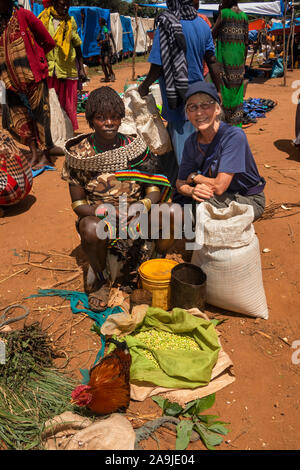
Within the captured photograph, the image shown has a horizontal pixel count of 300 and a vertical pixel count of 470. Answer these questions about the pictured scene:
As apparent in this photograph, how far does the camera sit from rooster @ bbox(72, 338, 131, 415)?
172cm

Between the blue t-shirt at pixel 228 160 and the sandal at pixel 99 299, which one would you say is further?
the sandal at pixel 99 299

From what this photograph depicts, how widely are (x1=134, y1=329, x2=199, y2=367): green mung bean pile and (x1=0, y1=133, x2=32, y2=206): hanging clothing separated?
2547mm

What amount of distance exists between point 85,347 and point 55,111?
4899mm

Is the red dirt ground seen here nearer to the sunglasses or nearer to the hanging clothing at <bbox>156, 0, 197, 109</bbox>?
the sunglasses

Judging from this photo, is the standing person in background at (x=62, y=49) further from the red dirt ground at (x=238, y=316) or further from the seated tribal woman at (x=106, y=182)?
the seated tribal woman at (x=106, y=182)

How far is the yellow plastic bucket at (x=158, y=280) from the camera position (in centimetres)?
252

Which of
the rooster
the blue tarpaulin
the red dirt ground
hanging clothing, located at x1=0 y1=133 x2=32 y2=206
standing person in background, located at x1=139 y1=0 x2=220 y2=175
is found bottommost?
the red dirt ground

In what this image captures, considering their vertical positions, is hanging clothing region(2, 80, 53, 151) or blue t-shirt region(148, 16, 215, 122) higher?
blue t-shirt region(148, 16, 215, 122)

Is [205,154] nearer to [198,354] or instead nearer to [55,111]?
[198,354]

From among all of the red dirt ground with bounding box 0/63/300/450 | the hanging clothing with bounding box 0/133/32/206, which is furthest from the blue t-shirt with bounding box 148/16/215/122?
the hanging clothing with bounding box 0/133/32/206

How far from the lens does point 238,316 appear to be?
2.59 meters

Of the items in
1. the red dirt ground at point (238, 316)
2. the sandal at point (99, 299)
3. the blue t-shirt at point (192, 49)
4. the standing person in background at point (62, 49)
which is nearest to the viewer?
the red dirt ground at point (238, 316)

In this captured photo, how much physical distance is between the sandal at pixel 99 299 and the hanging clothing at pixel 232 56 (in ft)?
11.2

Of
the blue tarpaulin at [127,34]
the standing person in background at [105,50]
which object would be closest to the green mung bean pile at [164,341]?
the standing person in background at [105,50]
